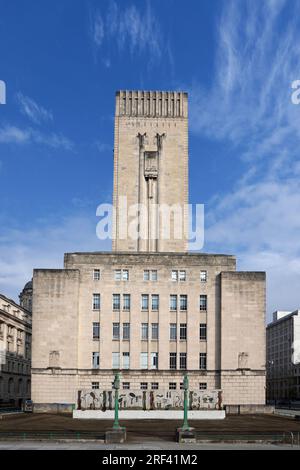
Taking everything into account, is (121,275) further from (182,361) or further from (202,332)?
(182,361)

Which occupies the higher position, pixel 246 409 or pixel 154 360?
pixel 154 360

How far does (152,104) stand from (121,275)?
3062 centimetres

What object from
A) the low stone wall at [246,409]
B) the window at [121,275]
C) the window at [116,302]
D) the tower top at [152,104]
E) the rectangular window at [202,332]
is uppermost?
the tower top at [152,104]

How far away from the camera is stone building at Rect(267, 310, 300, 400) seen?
530ft

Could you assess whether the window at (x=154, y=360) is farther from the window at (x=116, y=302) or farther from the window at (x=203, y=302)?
the window at (x=203, y=302)

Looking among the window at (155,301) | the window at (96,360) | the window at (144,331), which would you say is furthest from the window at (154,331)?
the window at (96,360)

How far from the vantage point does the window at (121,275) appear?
253 feet

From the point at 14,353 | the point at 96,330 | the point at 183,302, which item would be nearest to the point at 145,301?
the point at 183,302

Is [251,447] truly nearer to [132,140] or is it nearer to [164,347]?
[164,347]

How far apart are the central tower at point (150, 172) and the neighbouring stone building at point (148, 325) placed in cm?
1054

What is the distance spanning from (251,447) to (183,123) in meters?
65.5

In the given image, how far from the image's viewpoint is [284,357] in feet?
564

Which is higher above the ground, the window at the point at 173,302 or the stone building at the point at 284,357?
the window at the point at 173,302

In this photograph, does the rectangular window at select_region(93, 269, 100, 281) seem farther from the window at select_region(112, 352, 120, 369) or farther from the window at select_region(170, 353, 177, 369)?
the window at select_region(170, 353, 177, 369)
